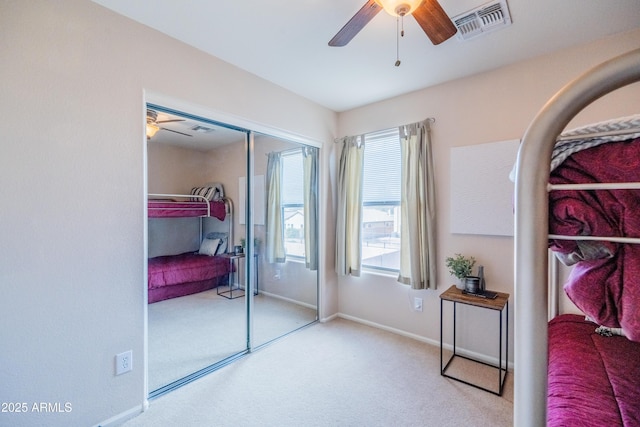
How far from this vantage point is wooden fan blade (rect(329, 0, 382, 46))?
135 cm

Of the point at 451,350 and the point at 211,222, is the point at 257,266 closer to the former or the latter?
the point at 211,222

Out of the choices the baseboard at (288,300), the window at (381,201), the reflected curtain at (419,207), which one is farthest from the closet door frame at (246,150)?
the reflected curtain at (419,207)

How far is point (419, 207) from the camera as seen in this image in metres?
2.70

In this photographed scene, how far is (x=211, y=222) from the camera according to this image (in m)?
2.54

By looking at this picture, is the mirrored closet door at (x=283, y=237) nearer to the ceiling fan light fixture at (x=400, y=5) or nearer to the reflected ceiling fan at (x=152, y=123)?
the reflected ceiling fan at (x=152, y=123)

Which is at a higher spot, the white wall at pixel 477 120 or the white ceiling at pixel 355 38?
the white ceiling at pixel 355 38

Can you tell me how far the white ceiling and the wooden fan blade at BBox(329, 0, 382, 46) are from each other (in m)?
0.25

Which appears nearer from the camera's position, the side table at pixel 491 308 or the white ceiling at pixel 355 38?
the white ceiling at pixel 355 38

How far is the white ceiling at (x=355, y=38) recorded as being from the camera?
66.4 inches

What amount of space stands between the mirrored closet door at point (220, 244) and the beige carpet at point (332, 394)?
0.84ft

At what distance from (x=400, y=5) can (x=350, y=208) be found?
2104 millimetres

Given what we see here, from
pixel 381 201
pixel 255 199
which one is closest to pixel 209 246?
pixel 255 199

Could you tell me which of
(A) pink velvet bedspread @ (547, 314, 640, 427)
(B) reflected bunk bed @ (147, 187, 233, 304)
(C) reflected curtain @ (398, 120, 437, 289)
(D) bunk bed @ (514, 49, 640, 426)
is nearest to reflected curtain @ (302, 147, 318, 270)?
(B) reflected bunk bed @ (147, 187, 233, 304)

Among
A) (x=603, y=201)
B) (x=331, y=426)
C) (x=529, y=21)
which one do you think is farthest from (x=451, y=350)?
(x=529, y=21)
